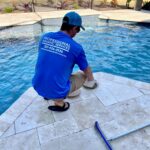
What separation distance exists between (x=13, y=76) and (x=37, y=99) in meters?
2.30

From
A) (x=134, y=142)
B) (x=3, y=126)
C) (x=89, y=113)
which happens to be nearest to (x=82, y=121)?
(x=89, y=113)

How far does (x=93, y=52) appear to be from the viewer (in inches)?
304

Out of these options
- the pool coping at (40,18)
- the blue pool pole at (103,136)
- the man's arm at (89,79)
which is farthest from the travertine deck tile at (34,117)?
the pool coping at (40,18)

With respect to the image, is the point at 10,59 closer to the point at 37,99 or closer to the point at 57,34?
the point at 37,99

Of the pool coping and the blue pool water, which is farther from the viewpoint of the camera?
the pool coping

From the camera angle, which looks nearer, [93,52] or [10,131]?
[10,131]

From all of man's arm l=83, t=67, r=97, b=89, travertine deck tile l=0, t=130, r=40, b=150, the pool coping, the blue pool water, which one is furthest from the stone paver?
the pool coping

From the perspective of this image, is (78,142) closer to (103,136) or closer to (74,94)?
(103,136)

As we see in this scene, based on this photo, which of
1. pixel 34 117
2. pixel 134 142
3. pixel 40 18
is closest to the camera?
pixel 134 142

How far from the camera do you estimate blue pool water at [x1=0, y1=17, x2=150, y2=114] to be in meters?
5.87

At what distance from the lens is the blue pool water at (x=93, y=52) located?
587 cm

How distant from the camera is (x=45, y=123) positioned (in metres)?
3.46

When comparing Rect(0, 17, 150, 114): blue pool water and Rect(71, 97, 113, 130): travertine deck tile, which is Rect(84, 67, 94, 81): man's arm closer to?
Rect(71, 97, 113, 130): travertine deck tile

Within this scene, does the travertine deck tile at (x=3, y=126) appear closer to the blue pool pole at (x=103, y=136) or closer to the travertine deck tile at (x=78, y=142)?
the travertine deck tile at (x=78, y=142)
